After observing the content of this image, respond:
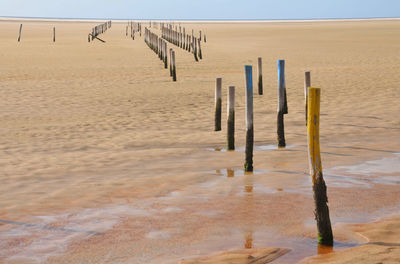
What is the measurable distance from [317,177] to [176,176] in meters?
3.18

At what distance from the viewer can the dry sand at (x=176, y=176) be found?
5.83 m

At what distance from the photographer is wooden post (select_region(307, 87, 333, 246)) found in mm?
5617

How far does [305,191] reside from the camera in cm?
755

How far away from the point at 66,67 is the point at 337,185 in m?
21.4

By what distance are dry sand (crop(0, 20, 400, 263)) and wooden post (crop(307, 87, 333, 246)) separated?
179mm

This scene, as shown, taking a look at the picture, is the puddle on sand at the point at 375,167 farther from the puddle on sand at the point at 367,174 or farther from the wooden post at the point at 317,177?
the wooden post at the point at 317,177

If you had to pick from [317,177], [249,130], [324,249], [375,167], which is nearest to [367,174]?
[375,167]

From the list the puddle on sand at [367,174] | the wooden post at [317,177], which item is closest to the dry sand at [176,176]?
the puddle on sand at [367,174]

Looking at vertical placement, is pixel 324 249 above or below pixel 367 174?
below

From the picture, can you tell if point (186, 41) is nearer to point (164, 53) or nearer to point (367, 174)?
point (164, 53)

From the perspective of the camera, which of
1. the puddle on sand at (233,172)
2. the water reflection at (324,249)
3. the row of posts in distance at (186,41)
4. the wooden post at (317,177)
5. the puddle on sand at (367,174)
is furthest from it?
the row of posts in distance at (186,41)

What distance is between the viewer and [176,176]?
8.55 m

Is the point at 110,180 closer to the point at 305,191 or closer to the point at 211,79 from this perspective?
the point at 305,191

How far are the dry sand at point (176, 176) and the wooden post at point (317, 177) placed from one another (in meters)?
0.18
